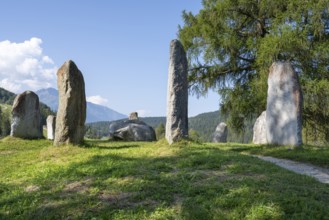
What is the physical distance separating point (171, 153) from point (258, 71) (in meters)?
15.9

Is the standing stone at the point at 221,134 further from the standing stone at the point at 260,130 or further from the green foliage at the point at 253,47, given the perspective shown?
the standing stone at the point at 260,130

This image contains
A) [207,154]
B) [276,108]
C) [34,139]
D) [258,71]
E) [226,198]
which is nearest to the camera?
[226,198]

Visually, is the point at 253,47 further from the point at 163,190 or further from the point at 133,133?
the point at 163,190

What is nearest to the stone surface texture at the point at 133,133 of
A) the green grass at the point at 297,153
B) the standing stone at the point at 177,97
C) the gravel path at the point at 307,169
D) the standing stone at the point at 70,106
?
the standing stone at the point at 70,106

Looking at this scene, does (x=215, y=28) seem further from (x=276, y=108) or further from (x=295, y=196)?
(x=295, y=196)

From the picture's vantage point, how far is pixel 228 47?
1088 inches

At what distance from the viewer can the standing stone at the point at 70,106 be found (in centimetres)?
1662

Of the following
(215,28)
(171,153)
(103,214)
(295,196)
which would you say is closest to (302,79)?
(215,28)

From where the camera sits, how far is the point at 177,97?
15.8 metres

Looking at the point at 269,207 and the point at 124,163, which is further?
the point at 124,163

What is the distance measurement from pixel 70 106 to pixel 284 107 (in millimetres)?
9548

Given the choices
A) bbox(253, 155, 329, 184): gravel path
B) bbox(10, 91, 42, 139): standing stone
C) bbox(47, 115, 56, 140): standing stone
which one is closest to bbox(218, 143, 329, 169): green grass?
bbox(253, 155, 329, 184): gravel path

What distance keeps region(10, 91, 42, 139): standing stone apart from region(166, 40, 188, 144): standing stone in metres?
11.4

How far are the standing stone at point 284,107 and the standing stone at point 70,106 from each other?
871 cm
